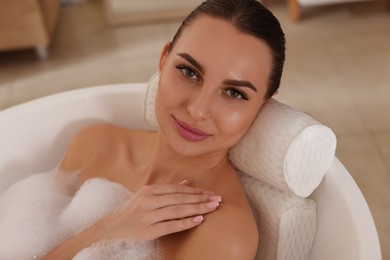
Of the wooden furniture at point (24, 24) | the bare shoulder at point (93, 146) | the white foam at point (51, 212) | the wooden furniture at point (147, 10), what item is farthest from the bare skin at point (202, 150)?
the wooden furniture at point (147, 10)

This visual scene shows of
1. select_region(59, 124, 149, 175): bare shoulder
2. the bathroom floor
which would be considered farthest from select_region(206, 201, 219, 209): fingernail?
the bathroom floor

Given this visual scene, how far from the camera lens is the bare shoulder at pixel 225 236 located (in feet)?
3.28

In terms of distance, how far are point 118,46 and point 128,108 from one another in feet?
4.42

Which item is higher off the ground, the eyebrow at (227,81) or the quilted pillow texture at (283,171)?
the eyebrow at (227,81)

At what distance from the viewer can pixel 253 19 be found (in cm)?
99

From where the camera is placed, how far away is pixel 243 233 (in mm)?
1016

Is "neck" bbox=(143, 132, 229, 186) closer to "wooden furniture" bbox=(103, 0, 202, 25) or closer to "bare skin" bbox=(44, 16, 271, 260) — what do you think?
"bare skin" bbox=(44, 16, 271, 260)

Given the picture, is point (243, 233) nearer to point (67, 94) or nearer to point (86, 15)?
point (67, 94)

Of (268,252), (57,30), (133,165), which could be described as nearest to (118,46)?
(57,30)

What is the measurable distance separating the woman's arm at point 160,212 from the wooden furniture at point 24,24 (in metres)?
1.62

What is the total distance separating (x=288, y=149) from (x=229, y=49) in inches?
10.0

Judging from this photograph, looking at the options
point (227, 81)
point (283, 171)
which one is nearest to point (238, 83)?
point (227, 81)

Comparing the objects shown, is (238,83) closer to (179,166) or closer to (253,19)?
(253,19)

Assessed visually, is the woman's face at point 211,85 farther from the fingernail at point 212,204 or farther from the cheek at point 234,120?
the fingernail at point 212,204
